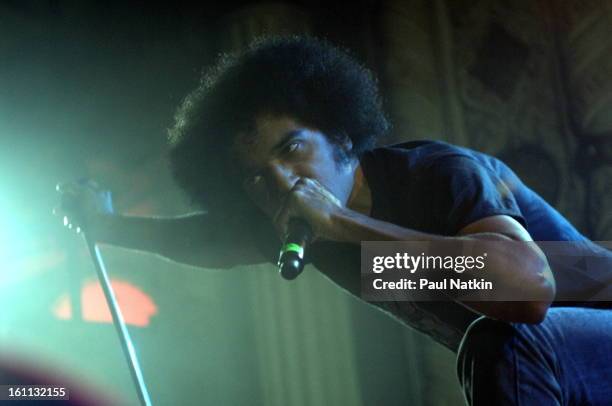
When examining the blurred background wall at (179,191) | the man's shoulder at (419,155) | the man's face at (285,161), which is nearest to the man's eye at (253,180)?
the man's face at (285,161)

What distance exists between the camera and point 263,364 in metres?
1.65

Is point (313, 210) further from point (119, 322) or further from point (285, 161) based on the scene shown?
point (119, 322)

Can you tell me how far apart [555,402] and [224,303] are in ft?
3.23

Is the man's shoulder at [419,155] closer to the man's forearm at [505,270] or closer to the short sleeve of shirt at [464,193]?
the short sleeve of shirt at [464,193]

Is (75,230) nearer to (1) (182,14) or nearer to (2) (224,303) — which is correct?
(2) (224,303)

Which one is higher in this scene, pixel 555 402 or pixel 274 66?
pixel 274 66

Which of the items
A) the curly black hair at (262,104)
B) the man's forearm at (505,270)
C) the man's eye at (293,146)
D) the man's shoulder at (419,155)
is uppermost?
the curly black hair at (262,104)

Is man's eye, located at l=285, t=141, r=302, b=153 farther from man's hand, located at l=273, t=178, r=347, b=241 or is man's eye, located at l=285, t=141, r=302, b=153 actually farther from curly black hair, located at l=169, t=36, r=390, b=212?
man's hand, located at l=273, t=178, r=347, b=241

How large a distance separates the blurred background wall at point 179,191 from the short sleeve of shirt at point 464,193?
67 centimetres

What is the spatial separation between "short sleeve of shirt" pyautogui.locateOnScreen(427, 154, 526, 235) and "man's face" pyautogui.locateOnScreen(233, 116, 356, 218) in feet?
0.80

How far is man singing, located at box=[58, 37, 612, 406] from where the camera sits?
0.85m

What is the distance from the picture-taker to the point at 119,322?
142cm

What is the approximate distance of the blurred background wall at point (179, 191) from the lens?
1564mm

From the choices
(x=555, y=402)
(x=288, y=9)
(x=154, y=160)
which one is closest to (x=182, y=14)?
(x=288, y=9)
